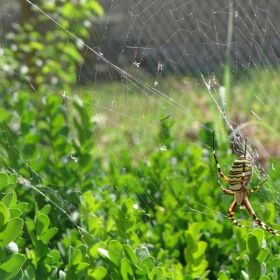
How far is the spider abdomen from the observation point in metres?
1.89

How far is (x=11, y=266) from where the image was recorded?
133cm

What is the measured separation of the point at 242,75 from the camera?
7789mm

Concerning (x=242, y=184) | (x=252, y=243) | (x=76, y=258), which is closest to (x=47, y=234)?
(x=76, y=258)

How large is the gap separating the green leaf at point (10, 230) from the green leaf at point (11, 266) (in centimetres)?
7

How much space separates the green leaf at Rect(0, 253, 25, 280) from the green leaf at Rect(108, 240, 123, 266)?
24 centimetres

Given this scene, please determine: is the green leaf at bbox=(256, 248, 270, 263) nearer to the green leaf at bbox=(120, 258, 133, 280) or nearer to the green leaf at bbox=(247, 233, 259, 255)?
the green leaf at bbox=(247, 233, 259, 255)

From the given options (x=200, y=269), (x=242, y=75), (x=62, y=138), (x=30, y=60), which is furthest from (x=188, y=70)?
(x=200, y=269)

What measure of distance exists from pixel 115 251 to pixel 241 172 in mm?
585

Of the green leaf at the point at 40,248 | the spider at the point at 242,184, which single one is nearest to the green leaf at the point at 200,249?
the spider at the point at 242,184

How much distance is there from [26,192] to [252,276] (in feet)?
3.78

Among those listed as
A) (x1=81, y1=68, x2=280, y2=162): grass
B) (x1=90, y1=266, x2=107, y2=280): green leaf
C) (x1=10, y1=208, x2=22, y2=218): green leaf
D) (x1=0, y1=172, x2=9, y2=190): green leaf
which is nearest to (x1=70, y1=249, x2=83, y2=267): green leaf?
(x1=90, y1=266, x2=107, y2=280): green leaf

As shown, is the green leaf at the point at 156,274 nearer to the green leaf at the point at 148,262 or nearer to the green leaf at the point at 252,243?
the green leaf at the point at 148,262

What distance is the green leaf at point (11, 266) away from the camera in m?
1.32

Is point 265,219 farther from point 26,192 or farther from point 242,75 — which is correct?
point 242,75
